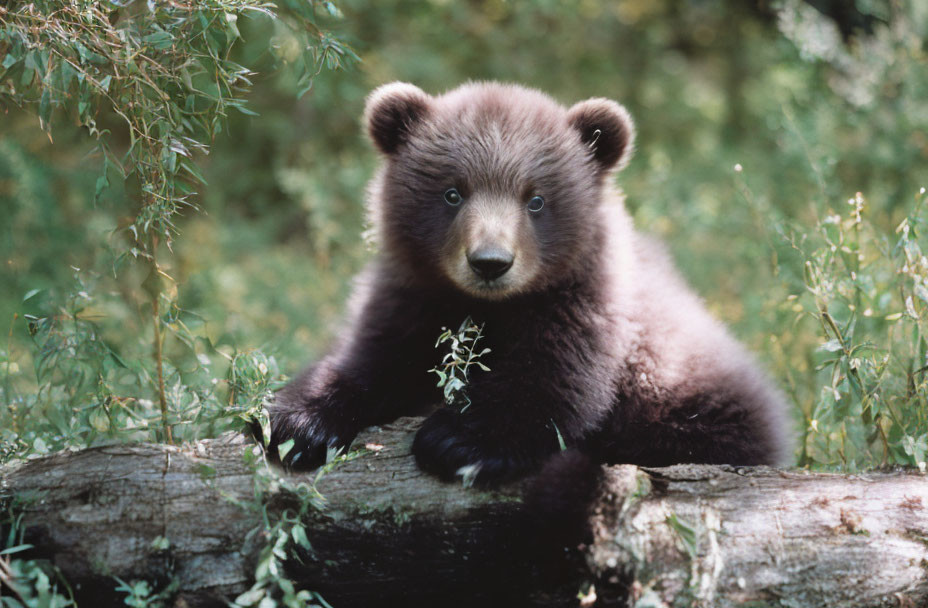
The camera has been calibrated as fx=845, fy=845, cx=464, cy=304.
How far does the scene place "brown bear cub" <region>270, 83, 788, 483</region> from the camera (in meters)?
3.80

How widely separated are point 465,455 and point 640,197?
4.95 meters

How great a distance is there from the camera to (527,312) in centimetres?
407

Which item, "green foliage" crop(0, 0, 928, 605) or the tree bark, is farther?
"green foliage" crop(0, 0, 928, 605)

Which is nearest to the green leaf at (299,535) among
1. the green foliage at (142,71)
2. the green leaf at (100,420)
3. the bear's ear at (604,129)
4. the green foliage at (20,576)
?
the green foliage at (20,576)

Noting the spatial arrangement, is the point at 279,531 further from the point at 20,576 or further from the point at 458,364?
the point at 458,364

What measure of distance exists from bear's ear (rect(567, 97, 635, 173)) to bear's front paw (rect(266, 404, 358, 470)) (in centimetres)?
194

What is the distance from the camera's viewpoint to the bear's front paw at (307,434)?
3.60m

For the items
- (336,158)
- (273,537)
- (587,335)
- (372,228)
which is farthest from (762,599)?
(336,158)

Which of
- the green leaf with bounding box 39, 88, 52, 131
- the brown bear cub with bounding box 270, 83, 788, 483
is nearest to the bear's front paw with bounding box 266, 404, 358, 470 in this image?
the brown bear cub with bounding box 270, 83, 788, 483

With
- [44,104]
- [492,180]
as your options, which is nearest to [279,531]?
[44,104]

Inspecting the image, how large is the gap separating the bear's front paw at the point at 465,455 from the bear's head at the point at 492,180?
0.78 metres

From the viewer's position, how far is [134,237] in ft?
12.0

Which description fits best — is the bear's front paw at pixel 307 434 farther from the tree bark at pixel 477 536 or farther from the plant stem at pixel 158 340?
the plant stem at pixel 158 340

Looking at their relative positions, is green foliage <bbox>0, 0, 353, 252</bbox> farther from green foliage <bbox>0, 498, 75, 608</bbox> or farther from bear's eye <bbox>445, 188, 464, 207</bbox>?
green foliage <bbox>0, 498, 75, 608</bbox>
